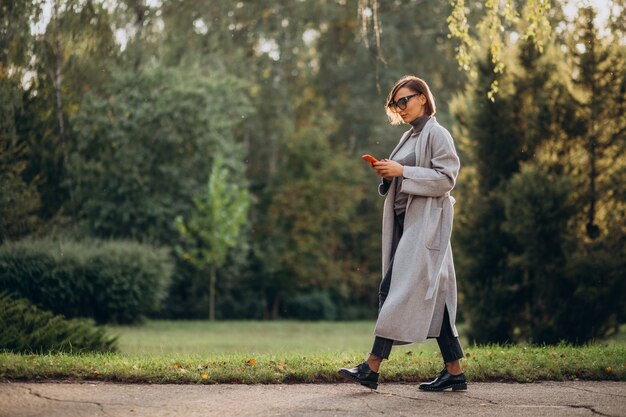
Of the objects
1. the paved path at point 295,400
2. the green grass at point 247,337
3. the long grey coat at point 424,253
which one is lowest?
the green grass at point 247,337

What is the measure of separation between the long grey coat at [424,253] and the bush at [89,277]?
14.4 meters

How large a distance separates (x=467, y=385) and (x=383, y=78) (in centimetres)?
3003

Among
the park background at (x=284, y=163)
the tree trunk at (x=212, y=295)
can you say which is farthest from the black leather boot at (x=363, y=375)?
the tree trunk at (x=212, y=295)

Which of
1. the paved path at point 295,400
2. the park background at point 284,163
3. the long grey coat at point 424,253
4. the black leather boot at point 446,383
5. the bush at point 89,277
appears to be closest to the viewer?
the paved path at point 295,400

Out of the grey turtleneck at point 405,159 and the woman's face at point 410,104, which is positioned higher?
the woman's face at point 410,104

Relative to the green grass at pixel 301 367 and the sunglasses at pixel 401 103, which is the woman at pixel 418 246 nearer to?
the sunglasses at pixel 401 103

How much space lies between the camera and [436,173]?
6.09 metres

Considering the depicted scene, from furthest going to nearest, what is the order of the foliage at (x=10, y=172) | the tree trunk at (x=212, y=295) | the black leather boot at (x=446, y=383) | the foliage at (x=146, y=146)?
the tree trunk at (x=212, y=295) → the foliage at (x=146, y=146) → the foliage at (x=10, y=172) → the black leather boot at (x=446, y=383)

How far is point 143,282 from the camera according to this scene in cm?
2325

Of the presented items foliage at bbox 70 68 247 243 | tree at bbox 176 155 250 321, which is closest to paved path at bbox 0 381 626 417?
foliage at bbox 70 68 247 243

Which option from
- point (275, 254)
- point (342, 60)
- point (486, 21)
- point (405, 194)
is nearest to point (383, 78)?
point (342, 60)

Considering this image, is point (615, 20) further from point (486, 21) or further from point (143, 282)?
point (143, 282)

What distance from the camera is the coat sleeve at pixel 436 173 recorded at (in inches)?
238

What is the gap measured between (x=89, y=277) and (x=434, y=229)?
1764 cm
